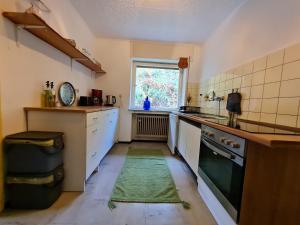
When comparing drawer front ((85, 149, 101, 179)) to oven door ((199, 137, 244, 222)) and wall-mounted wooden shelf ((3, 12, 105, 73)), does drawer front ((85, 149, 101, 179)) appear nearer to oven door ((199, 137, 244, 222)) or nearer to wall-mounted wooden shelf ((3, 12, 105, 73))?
oven door ((199, 137, 244, 222))

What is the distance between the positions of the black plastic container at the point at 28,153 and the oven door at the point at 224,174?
1.42 metres

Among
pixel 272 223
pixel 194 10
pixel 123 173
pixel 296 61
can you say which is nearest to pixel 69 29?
pixel 194 10

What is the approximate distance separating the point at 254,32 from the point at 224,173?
5.41 feet

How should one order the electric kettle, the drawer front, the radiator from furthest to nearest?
the radiator, the electric kettle, the drawer front

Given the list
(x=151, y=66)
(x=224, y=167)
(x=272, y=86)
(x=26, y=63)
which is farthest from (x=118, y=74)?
(x=224, y=167)

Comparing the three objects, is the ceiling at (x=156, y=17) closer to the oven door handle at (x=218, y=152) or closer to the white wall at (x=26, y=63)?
the white wall at (x=26, y=63)

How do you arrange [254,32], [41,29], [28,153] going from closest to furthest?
[28,153], [41,29], [254,32]

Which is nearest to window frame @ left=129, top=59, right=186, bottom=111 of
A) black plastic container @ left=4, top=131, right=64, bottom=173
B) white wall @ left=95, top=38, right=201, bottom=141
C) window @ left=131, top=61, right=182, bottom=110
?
window @ left=131, top=61, right=182, bottom=110

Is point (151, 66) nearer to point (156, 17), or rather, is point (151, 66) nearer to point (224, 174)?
point (156, 17)

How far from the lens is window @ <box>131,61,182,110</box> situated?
4090mm

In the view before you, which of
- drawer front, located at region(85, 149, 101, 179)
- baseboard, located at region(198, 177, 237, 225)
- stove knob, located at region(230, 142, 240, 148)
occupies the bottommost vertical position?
baseboard, located at region(198, 177, 237, 225)

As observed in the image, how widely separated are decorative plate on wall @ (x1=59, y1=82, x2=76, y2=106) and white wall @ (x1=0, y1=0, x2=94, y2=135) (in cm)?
9

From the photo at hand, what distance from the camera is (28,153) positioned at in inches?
55.8

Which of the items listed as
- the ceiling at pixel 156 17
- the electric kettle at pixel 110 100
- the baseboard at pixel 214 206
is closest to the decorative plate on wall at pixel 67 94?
the electric kettle at pixel 110 100
